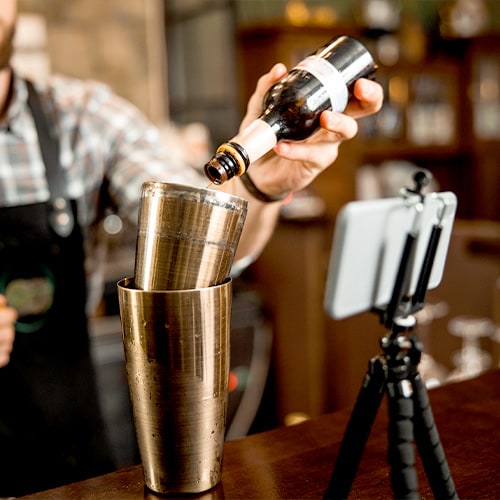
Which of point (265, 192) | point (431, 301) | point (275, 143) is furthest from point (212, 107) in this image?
point (275, 143)

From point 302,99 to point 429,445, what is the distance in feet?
1.37

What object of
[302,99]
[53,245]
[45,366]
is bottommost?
[45,366]

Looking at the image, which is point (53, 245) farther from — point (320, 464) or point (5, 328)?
point (320, 464)

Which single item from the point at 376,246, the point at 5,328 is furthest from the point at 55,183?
the point at 376,246

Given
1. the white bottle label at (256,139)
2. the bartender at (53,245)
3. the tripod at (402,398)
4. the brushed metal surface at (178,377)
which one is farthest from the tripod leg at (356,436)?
the bartender at (53,245)

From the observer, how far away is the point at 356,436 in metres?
0.72

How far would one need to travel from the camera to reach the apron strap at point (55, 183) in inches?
60.0

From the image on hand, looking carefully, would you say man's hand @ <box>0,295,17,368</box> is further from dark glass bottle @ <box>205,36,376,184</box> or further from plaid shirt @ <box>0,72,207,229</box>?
plaid shirt @ <box>0,72,207,229</box>

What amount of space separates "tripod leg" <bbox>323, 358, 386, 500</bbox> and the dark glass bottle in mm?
275

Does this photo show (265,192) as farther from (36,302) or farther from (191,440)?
(36,302)

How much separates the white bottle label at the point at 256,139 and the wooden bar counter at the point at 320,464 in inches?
15.0

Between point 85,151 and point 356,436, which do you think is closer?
point 356,436

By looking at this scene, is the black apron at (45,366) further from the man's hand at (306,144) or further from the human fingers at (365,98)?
the human fingers at (365,98)

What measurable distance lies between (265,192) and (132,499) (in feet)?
1.81
